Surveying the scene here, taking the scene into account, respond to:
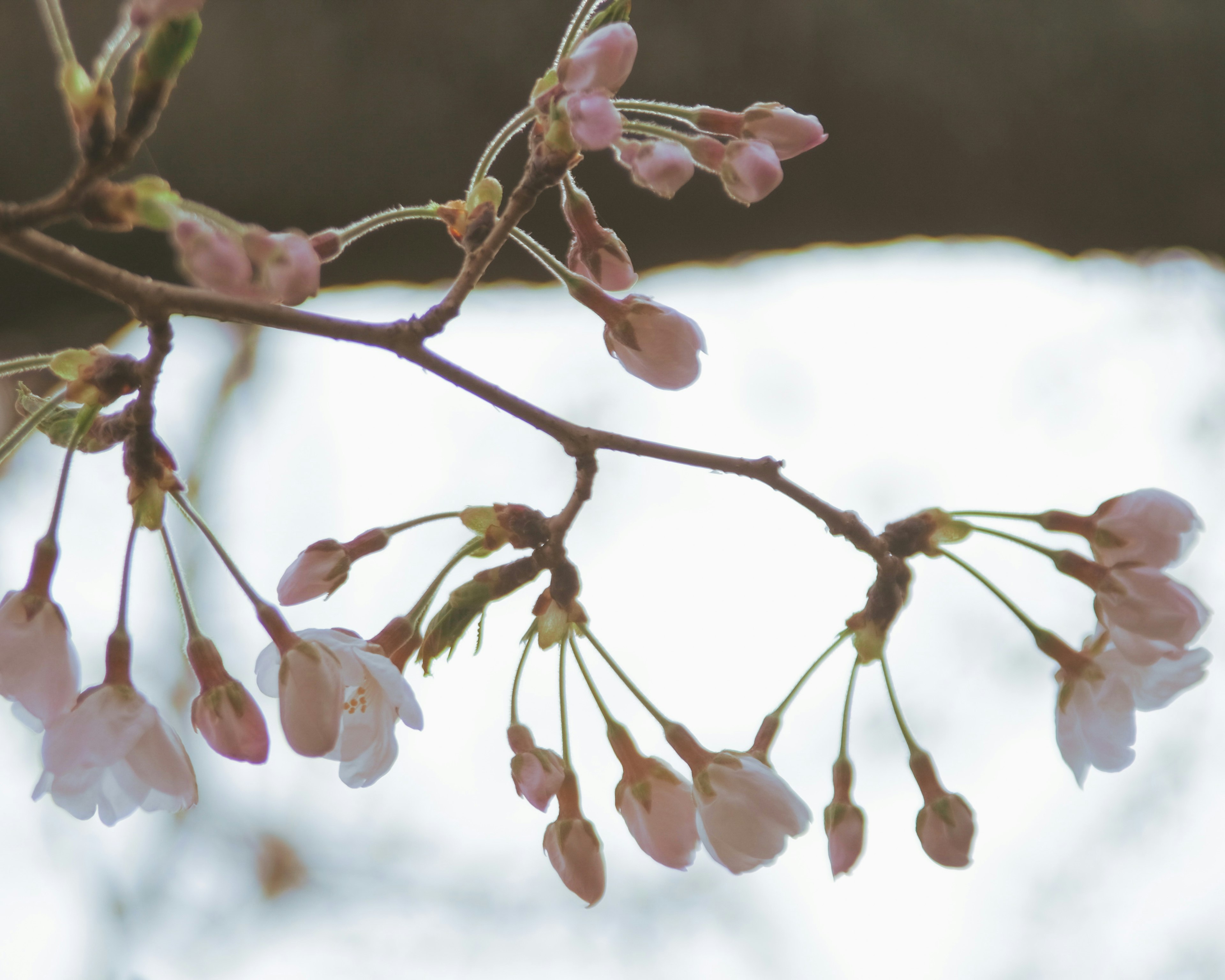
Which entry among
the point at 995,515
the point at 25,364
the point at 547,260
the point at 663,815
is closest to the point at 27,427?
the point at 25,364

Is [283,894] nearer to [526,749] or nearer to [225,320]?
[526,749]

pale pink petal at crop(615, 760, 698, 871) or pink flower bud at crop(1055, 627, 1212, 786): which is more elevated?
pink flower bud at crop(1055, 627, 1212, 786)

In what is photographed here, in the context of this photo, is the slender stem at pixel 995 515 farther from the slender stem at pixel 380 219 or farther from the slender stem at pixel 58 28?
the slender stem at pixel 58 28

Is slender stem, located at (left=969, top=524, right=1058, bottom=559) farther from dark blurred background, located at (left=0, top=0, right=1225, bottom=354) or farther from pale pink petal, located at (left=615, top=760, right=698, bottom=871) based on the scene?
dark blurred background, located at (left=0, top=0, right=1225, bottom=354)

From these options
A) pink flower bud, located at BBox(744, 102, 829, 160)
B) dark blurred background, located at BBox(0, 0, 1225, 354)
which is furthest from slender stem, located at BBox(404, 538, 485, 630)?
dark blurred background, located at BBox(0, 0, 1225, 354)

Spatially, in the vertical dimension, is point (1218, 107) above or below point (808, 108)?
above

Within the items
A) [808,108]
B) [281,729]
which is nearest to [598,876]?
[281,729]
